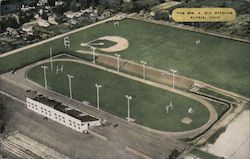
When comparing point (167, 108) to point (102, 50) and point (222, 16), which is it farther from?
point (222, 16)

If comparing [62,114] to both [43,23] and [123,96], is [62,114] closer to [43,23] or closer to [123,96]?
[123,96]

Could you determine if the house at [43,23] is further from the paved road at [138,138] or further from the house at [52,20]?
the paved road at [138,138]

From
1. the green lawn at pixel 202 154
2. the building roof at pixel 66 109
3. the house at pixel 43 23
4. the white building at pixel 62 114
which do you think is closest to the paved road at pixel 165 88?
the green lawn at pixel 202 154

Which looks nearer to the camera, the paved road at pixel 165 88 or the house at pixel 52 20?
the paved road at pixel 165 88

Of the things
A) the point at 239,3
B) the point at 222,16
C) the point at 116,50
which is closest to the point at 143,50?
the point at 116,50

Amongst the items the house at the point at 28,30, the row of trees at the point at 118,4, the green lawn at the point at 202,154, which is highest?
the row of trees at the point at 118,4
